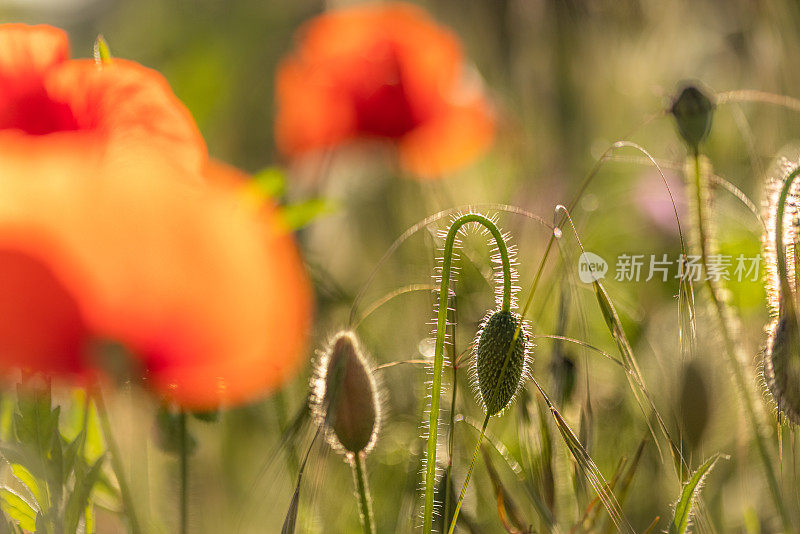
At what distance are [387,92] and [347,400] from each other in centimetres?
92

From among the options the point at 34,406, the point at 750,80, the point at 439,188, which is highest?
the point at 750,80

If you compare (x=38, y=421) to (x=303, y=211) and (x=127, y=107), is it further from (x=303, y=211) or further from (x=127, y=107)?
(x=303, y=211)

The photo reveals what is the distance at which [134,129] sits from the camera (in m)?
0.74

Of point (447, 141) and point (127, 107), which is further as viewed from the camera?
point (447, 141)

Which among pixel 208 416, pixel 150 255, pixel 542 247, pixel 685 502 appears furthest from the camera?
pixel 542 247

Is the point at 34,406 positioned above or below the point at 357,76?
below

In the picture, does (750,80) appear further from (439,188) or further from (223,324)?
(223,324)

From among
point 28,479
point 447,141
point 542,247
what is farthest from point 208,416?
point 447,141

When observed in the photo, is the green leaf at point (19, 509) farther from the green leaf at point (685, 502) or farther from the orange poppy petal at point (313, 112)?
the orange poppy petal at point (313, 112)

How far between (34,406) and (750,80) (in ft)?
4.80

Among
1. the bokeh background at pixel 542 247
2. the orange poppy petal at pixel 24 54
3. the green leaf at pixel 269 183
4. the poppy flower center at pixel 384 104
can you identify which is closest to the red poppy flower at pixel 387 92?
the poppy flower center at pixel 384 104

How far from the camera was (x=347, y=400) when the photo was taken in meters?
0.74

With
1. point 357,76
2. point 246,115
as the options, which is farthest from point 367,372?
point 246,115

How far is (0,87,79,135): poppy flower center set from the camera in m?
0.80
